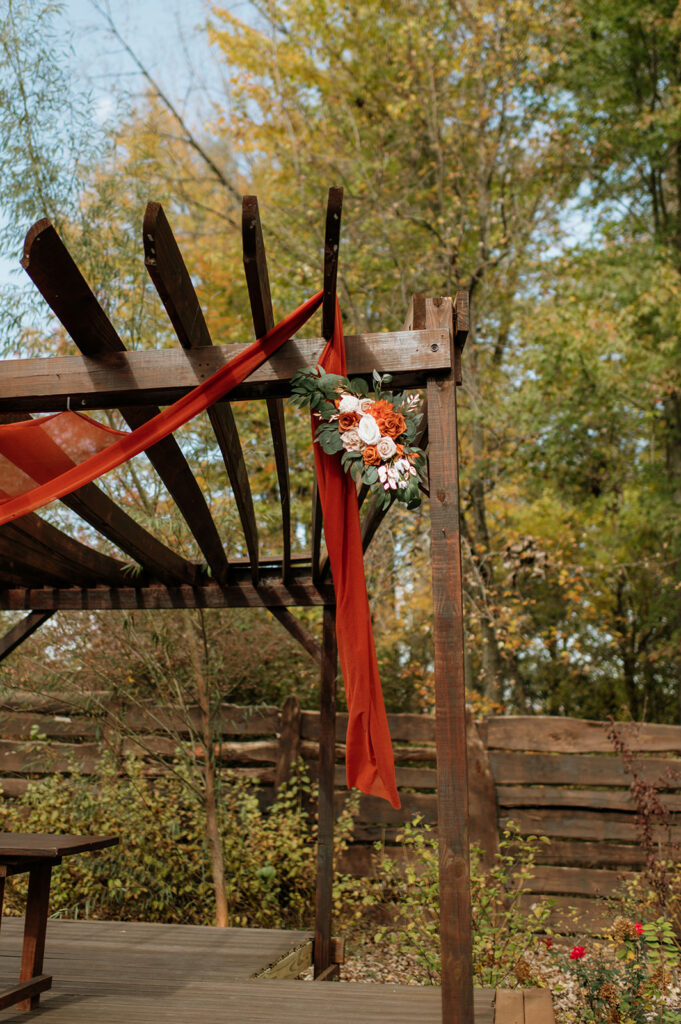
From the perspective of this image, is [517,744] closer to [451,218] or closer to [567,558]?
[567,558]

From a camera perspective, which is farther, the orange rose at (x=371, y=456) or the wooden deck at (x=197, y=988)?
the wooden deck at (x=197, y=988)

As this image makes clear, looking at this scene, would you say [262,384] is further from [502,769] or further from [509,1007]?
[502,769]

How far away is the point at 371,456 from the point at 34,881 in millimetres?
2110

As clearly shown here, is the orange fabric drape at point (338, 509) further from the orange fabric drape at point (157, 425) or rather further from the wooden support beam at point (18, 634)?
the wooden support beam at point (18, 634)

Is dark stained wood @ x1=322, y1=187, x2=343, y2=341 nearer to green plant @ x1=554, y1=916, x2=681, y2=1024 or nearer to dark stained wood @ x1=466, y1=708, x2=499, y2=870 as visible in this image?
green plant @ x1=554, y1=916, x2=681, y2=1024

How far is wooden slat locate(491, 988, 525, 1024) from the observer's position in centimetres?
265

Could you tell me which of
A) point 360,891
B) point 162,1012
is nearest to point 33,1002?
point 162,1012

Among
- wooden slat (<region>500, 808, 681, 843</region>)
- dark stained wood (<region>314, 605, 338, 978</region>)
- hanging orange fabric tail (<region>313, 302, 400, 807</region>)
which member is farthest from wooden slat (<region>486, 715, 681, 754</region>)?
hanging orange fabric tail (<region>313, 302, 400, 807</region>)

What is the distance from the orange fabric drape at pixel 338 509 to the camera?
2174mm

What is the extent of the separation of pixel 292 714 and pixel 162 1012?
2.91 metres

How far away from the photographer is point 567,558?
8.74 meters

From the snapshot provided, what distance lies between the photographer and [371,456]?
225 centimetres

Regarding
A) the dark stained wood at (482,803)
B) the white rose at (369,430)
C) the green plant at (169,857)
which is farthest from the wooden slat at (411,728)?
the white rose at (369,430)

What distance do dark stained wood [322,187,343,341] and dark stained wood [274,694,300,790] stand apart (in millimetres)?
3891
